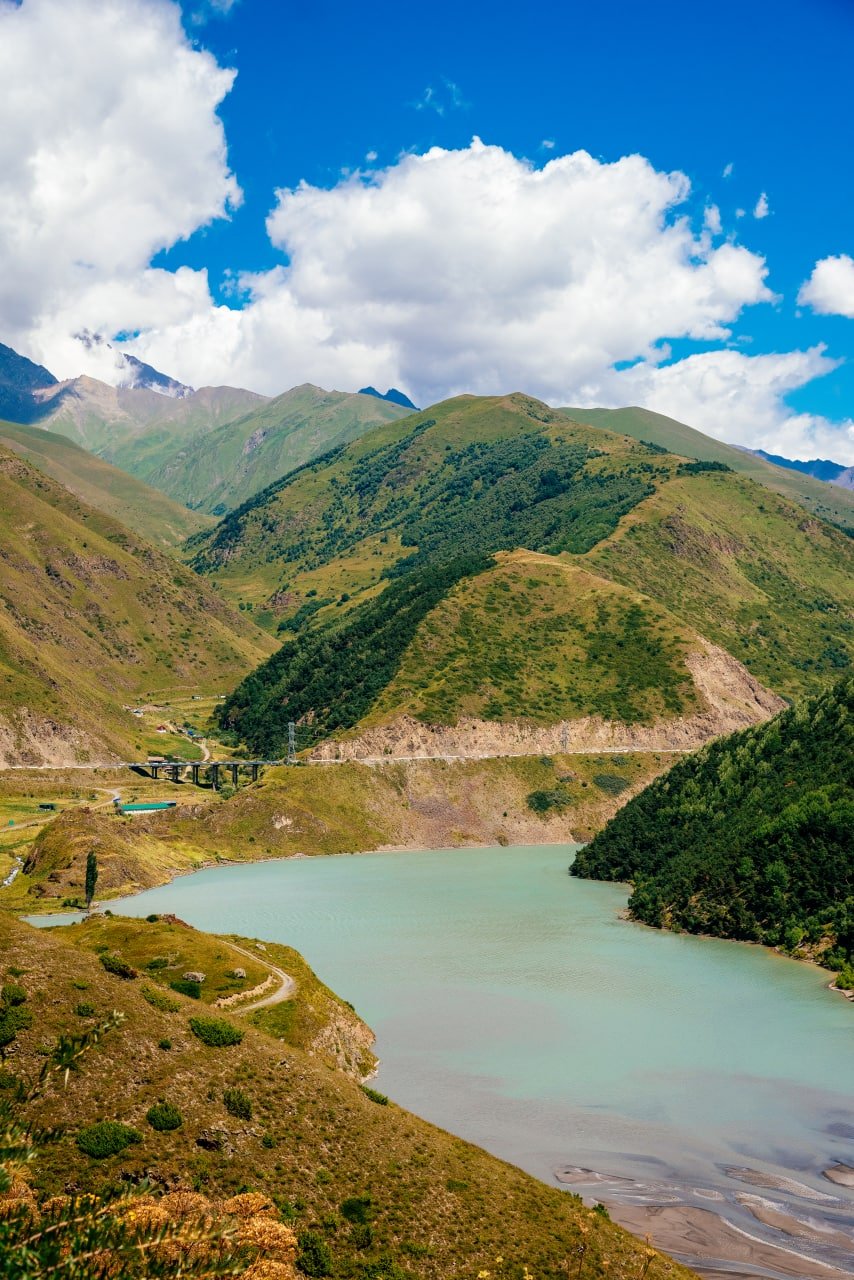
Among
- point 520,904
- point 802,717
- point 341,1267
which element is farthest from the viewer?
point 802,717

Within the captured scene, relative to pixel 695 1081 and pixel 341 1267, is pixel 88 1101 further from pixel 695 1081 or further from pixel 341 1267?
pixel 695 1081

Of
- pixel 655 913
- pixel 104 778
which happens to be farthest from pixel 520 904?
pixel 104 778

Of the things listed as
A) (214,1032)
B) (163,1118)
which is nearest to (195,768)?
(214,1032)

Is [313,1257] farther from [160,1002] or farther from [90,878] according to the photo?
[90,878]

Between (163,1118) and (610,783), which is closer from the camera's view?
(163,1118)

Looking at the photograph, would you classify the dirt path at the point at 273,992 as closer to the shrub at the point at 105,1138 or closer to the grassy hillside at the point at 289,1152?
the grassy hillside at the point at 289,1152

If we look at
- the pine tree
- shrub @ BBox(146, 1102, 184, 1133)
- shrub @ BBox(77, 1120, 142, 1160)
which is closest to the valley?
shrub @ BBox(77, 1120, 142, 1160)

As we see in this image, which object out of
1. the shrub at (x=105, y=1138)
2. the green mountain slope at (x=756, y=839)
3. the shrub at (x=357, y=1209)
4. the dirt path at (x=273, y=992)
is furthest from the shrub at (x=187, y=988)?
the green mountain slope at (x=756, y=839)
